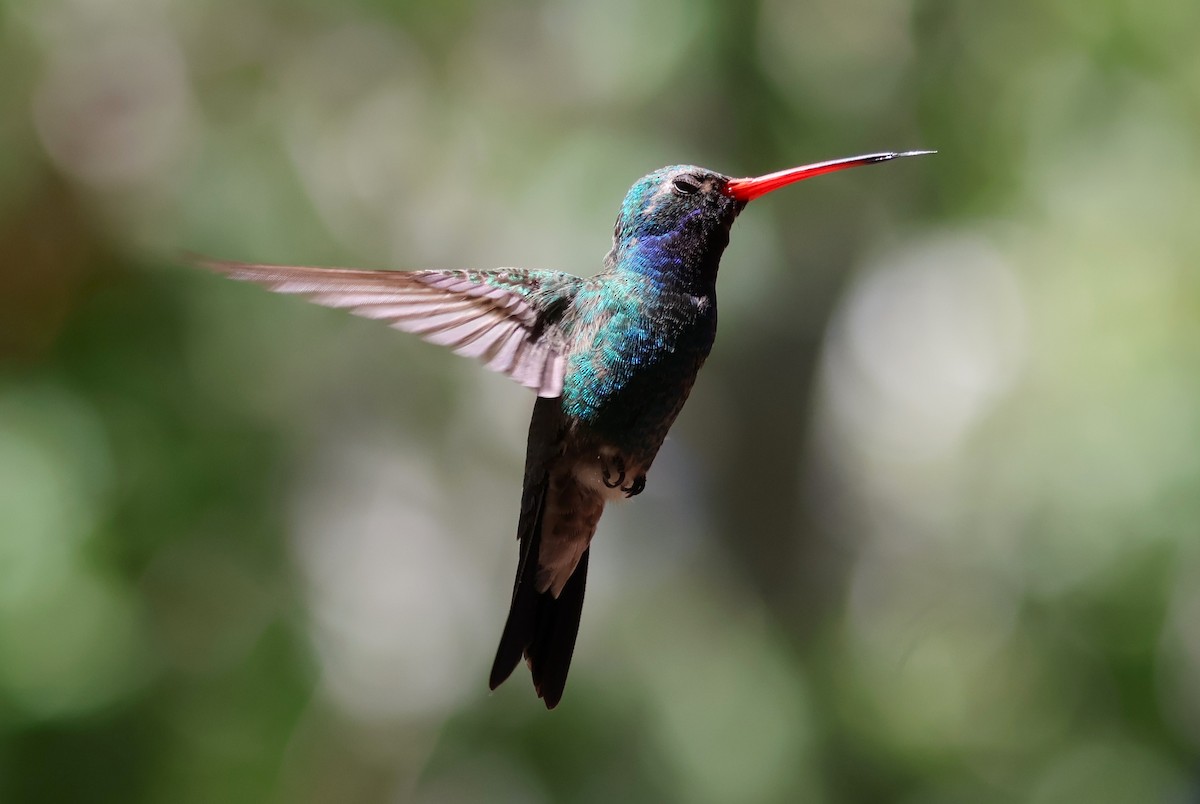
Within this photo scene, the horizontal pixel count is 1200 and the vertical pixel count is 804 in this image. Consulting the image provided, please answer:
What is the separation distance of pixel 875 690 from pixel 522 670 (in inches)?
45.7

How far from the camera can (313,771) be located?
3.35 metres

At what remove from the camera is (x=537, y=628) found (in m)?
1.41

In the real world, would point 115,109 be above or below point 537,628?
above

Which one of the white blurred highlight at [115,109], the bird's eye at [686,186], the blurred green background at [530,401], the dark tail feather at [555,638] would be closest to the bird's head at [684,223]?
the bird's eye at [686,186]

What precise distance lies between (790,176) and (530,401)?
264 centimetres

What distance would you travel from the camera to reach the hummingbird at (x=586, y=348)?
1.25m

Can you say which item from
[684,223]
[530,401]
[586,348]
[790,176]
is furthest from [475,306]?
[530,401]

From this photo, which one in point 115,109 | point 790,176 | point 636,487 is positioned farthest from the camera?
point 115,109

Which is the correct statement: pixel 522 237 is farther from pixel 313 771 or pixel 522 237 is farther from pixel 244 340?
pixel 313 771

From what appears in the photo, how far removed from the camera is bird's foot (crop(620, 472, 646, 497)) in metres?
1.36

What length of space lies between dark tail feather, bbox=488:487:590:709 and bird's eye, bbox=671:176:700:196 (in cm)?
39

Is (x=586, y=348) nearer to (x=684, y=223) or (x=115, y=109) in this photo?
(x=684, y=223)

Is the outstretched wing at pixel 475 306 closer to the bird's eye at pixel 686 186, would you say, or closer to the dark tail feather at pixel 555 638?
the bird's eye at pixel 686 186

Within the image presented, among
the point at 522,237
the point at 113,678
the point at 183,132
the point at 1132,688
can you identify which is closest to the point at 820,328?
the point at 522,237
